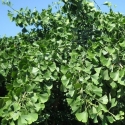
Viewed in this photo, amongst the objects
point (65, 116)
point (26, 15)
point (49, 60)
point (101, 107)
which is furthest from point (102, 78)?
point (26, 15)

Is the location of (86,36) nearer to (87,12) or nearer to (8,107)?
(87,12)

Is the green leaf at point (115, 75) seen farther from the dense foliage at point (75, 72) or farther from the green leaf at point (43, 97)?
the green leaf at point (43, 97)

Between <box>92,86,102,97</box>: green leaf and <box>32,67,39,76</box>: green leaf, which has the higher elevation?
<box>32,67,39,76</box>: green leaf

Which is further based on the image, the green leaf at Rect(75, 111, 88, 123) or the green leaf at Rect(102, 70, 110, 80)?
the green leaf at Rect(102, 70, 110, 80)

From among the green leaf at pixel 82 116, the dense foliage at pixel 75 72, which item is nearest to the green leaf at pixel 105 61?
the dense foliage at pixel 75 72

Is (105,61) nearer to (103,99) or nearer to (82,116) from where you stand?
(103,99)

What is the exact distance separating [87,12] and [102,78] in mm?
707

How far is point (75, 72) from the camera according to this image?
1831mm

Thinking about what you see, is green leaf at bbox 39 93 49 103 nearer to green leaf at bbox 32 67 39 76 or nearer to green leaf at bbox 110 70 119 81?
green leaf at bbox 32 67 39 76

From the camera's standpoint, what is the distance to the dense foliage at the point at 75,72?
1692 mm

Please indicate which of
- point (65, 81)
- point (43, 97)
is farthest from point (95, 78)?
point (43, 97)

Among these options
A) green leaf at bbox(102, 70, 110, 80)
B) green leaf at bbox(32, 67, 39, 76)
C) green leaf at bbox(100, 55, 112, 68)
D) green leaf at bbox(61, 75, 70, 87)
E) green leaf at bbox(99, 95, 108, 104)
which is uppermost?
green leaf at bbox(100, 55, 112, 68)

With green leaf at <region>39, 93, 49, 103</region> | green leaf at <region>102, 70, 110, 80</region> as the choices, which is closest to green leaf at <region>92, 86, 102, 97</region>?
green leaf at <region>102, 70, 110, 80</region>

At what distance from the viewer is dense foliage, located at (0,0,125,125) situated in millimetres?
1692
